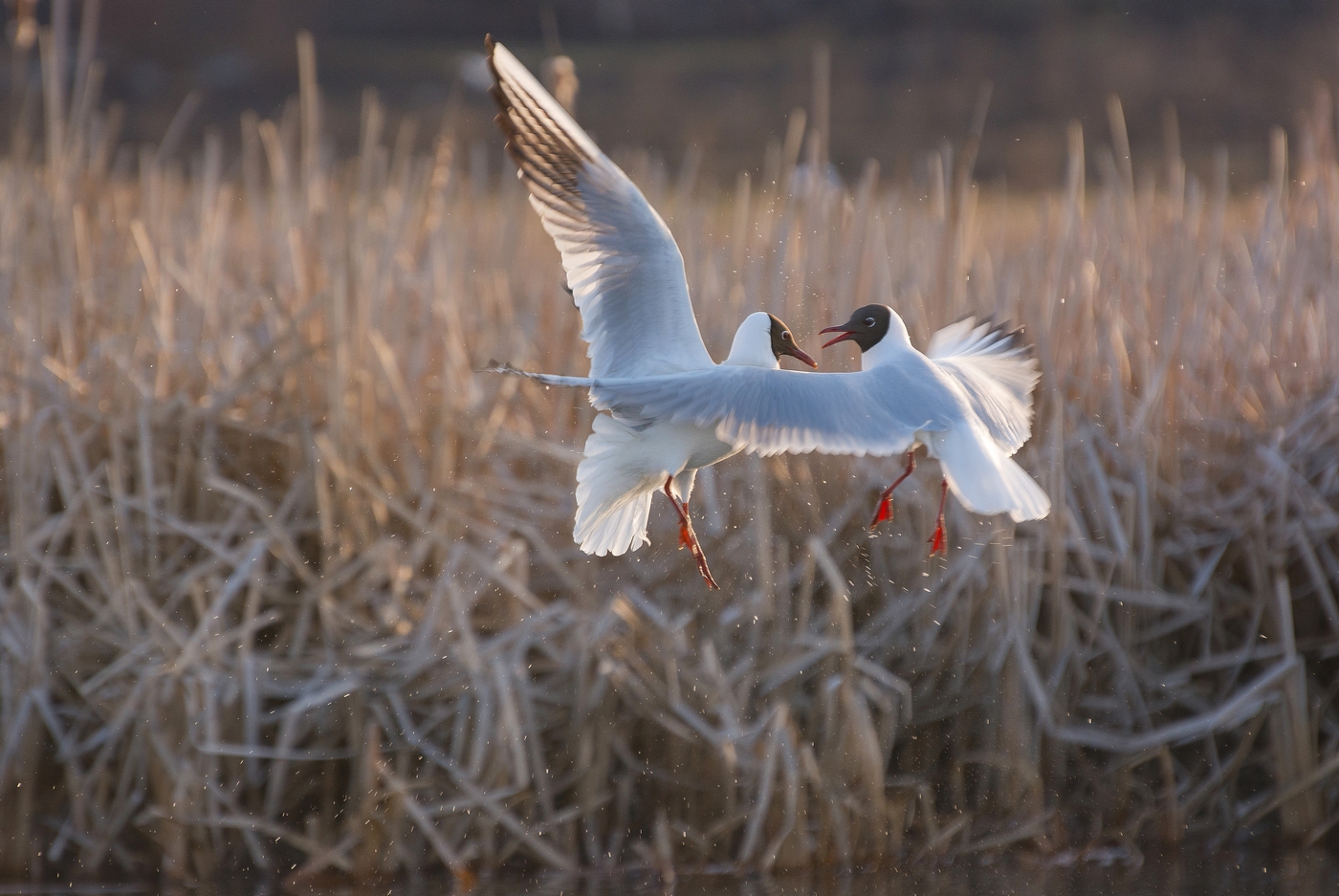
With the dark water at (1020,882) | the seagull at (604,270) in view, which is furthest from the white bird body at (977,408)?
the dark water at (1020,882)

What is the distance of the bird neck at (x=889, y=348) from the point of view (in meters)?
1.55

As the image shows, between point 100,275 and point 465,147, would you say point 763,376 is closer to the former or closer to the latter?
point 100,275

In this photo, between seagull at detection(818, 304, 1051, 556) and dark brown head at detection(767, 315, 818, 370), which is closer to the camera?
seagull at detection(818, 304, 1051, 556)

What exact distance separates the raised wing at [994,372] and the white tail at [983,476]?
0.24 feet

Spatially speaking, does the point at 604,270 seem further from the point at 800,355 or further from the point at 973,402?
the point at 973,402

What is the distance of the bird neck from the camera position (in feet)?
5.09

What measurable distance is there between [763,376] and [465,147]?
30.1 ft

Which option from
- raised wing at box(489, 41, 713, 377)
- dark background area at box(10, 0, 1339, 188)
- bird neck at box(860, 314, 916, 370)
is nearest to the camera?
bird neck at box(860, 314, 916, 370)

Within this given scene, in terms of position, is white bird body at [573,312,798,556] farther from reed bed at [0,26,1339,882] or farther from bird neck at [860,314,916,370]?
reed bed at [0,26,1339,882]

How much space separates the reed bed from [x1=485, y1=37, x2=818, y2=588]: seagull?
86cm

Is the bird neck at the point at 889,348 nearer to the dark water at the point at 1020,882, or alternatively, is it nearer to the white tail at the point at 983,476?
the white tail at the point at 983,476

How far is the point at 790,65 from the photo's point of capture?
1522 centimetres

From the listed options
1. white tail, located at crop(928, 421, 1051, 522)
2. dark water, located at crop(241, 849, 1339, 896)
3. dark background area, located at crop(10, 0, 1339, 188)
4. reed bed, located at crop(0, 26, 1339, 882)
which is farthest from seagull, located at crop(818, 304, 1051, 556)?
dark background area, located at crop(10, 0, 1339, 188)

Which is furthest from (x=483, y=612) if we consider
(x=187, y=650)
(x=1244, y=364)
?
(x=1244, y=364)
